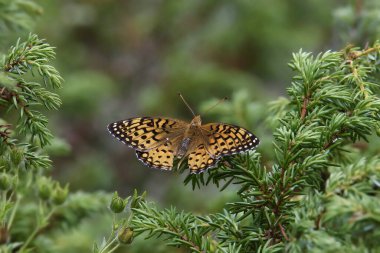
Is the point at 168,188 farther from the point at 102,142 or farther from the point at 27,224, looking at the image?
the point at 27,224

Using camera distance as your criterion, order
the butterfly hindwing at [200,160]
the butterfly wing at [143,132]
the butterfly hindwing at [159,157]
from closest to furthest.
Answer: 1. the butterfly hindwing at [200,160]
2. the butterfly hindwing at [159,157]
3. the butterfly wing at [143,132]

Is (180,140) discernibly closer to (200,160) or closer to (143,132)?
(143,132)

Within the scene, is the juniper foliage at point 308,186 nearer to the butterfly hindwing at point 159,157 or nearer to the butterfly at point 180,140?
the butterfly at point 180,140

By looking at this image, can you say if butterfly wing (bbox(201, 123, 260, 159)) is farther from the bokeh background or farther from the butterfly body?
the bokeh background

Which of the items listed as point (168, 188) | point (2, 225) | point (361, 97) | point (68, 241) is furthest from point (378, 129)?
point (168, 188)

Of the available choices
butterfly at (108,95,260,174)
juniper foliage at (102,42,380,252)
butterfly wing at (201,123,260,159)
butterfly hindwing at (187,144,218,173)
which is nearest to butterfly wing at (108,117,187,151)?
butterfly at (108,95,260,174)

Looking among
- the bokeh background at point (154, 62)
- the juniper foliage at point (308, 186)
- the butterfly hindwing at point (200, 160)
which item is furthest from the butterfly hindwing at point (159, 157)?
the bokeh background at point (154, 62)
